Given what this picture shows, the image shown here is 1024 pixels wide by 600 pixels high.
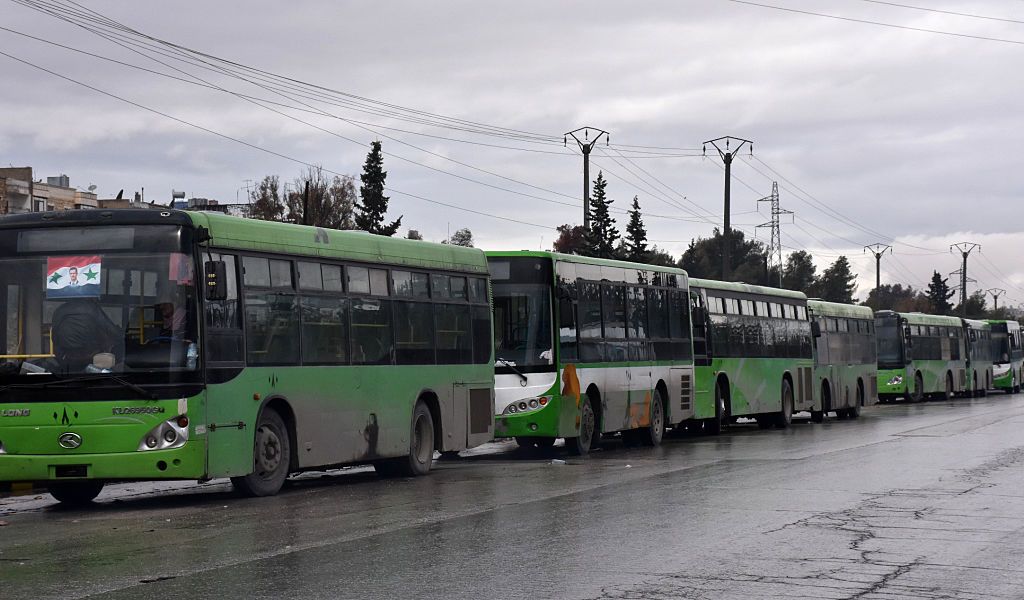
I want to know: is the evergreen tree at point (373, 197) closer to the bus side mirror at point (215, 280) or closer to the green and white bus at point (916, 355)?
the green and white bus at point (916, 355)

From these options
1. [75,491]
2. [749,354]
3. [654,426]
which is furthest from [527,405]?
[749,354]

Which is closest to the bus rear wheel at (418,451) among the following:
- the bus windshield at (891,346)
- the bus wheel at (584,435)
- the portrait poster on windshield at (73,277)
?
the bus wheel at (584,435)

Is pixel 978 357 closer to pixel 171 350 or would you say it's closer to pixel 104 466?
pixel 171 350

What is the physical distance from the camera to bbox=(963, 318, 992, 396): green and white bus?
6981 centimetres

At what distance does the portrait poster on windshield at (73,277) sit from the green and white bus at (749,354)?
1804cm

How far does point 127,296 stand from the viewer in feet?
50.1

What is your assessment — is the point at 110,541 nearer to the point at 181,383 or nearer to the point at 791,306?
the point at 181,383

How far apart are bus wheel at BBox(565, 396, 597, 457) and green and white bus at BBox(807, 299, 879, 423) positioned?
17.4 meters

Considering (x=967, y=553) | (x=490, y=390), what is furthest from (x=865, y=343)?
(x=967, y=553)

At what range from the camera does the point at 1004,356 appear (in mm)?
78438

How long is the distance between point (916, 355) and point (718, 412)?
29603 mm

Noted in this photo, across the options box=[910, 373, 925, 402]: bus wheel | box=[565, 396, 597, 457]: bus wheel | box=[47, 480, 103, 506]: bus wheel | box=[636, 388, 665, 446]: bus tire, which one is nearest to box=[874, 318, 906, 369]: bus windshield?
box=[910, 373, 925, 402]: bus wheel

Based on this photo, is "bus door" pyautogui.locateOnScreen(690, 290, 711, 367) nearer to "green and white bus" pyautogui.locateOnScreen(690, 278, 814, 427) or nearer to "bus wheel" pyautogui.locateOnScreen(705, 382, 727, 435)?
"green and white bus" pyautogui.locateOnScreen(690, 278, 814, 427)

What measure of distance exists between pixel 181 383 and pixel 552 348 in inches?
377
